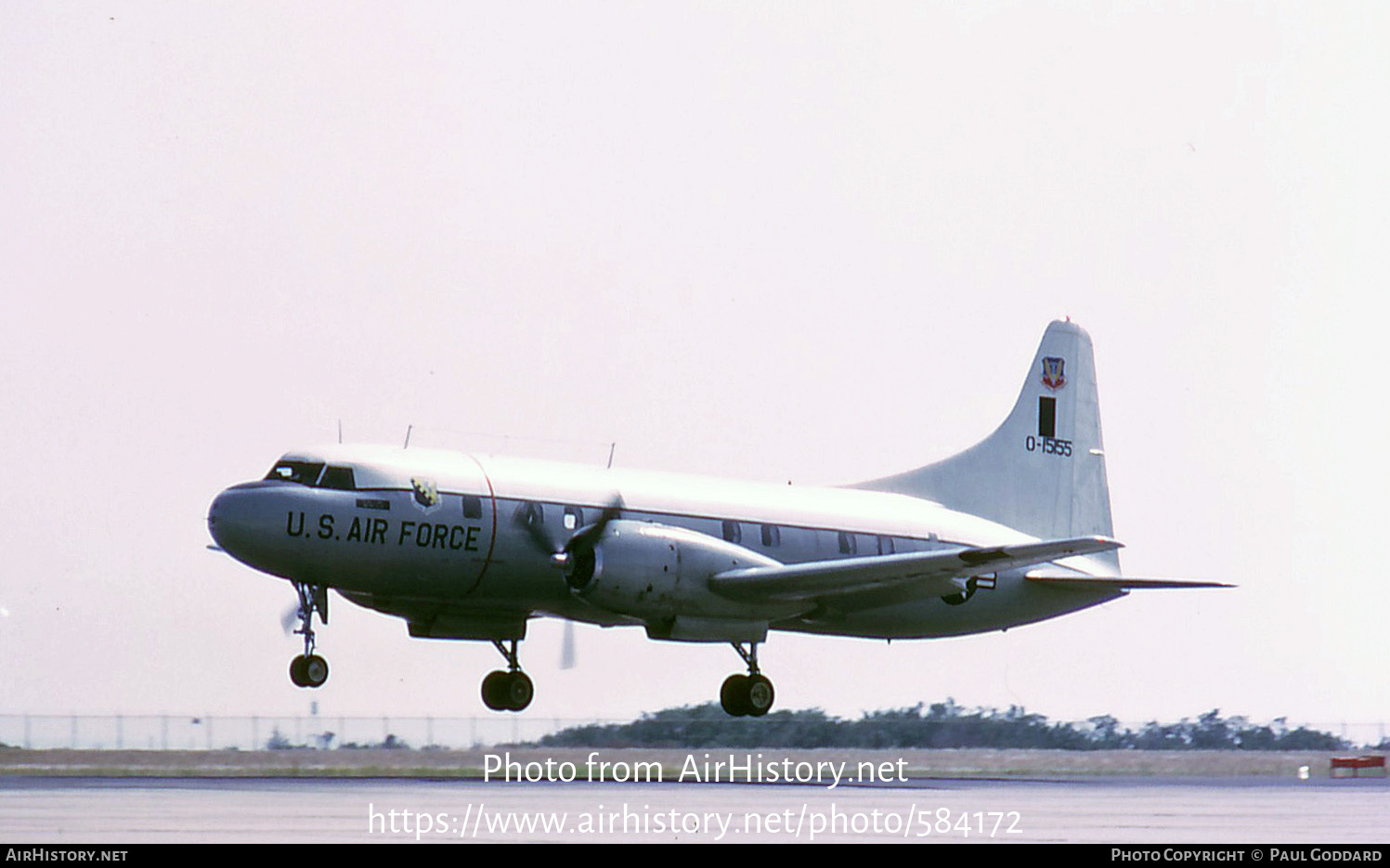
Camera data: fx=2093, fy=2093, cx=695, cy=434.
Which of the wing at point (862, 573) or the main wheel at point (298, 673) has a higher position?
the wing at point (862, 573)

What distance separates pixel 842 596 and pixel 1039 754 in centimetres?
927

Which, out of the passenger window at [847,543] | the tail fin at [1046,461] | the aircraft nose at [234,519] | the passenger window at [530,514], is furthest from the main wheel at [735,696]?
the aircraft nose at [234,519]

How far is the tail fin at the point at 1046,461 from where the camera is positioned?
41.4 m

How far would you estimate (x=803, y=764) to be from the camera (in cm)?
3784

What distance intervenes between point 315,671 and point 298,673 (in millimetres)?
255

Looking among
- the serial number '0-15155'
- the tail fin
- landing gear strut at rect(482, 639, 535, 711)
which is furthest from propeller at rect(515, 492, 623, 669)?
the serial number '0-15155'

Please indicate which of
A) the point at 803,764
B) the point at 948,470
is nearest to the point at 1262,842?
the point at 803,764

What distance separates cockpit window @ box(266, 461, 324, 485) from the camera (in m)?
31.5

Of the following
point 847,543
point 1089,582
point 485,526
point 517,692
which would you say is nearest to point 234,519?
point 485,526

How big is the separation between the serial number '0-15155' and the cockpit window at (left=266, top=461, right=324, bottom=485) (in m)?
16.7

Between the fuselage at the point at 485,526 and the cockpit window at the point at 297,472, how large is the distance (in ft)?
0.07

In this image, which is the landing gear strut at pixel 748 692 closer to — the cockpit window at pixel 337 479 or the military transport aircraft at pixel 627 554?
the military transport aircraft at pixel 627 554

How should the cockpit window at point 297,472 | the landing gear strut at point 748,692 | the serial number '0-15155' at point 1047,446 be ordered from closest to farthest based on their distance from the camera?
the cockpit window at point 297,472 → the landing gear strut at point 748,692 → the serial number '0-15155' at point 1047,446
